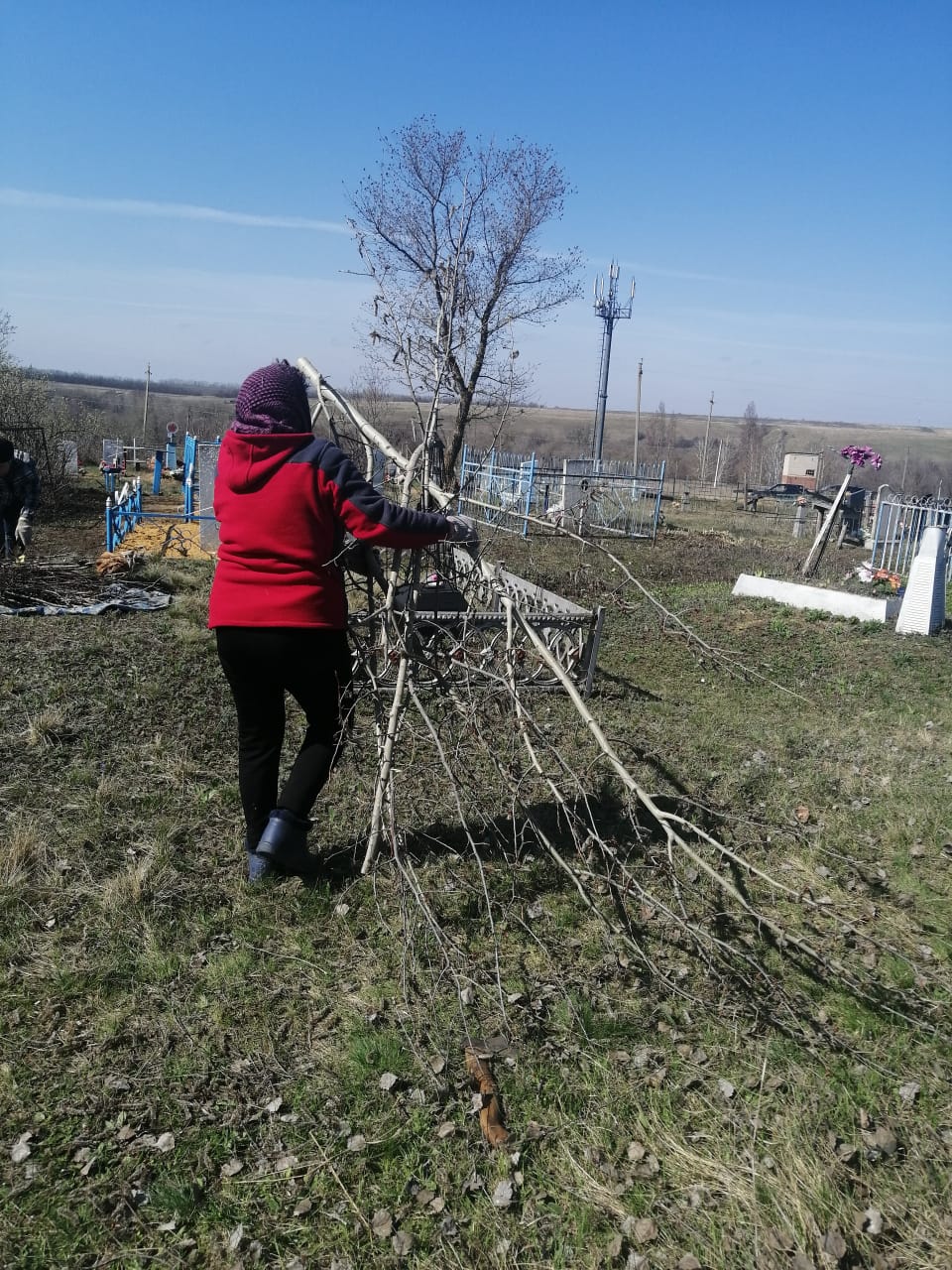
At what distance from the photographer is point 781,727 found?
591 cm

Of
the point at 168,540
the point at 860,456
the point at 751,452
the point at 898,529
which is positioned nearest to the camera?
the point at 168,540

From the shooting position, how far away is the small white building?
40.5m

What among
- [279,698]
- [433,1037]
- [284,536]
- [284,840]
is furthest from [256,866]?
[284,536]

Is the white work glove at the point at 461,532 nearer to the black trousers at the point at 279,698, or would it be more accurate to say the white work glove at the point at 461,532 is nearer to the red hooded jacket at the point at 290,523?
the red hooded jacket at the point at 290,523

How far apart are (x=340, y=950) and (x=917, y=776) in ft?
11.7

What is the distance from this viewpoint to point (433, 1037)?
2.71 metres

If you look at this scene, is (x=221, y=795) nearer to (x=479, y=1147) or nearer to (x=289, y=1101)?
(x=289, y=1101)

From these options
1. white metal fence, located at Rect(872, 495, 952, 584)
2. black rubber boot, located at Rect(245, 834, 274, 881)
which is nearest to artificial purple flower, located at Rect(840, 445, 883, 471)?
white metal fence, located at Rect(872, 495, 952, 584)

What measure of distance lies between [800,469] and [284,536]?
1651 inches

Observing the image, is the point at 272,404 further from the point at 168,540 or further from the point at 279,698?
the point at 168,540

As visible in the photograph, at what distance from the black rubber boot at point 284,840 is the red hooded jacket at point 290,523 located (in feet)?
2.35

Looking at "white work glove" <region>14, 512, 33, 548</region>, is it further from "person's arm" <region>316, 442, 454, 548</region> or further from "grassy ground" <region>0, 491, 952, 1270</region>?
"person's arm" <region>316, 442, 454, 548</region>

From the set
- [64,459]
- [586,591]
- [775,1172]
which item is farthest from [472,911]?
[64,459]

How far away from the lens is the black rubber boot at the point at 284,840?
10.2 feet
